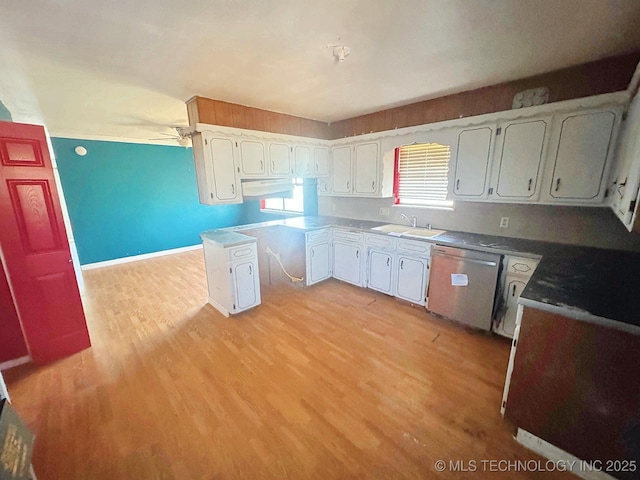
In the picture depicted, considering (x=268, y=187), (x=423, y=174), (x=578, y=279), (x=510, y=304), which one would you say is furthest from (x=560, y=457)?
(x=268, y=187)

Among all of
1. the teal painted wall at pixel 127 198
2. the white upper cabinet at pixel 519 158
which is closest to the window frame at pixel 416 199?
the white upper cabinet at pixel 519 158

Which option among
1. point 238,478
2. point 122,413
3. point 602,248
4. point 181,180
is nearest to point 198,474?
point 238,478

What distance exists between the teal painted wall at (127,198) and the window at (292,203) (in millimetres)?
1811

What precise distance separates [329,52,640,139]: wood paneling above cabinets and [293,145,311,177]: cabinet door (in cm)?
91

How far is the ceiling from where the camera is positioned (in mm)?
1350

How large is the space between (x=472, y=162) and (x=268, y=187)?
255 centimetres

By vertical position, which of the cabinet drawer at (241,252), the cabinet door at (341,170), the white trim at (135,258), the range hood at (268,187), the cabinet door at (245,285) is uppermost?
the cabinet door at (341,170)

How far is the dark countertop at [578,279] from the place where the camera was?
1.29m

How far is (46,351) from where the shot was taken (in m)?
2.32

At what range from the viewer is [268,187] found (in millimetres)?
3484

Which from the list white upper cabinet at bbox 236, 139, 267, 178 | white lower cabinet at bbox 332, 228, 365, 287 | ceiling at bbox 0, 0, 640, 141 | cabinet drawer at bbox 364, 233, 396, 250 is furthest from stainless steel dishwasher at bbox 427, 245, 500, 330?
white upper cabinet at bbox 236, 139, 267, 178

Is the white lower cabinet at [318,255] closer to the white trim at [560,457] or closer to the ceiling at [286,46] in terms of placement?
the ceiling at [286,46]

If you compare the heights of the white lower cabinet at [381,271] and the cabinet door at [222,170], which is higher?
the cabinet door at [222,170]

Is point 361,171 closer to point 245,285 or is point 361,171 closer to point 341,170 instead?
point 341,170
